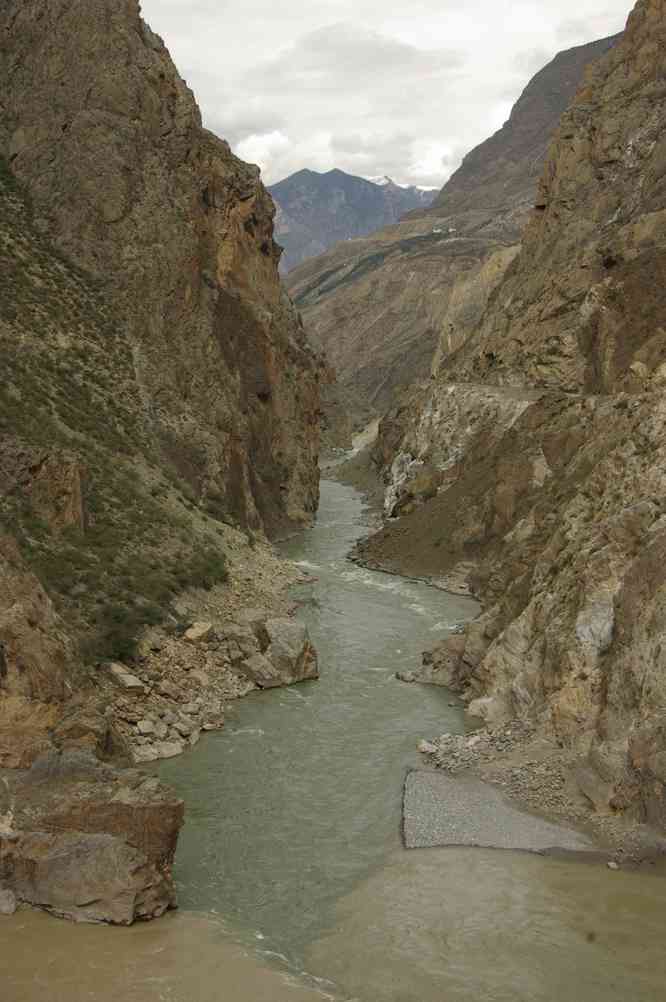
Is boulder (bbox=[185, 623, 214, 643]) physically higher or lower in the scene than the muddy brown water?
higher

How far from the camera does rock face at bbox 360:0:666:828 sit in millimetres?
19438

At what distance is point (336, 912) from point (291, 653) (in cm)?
1140

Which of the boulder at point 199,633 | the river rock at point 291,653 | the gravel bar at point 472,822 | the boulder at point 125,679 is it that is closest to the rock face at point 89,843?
the gravel bar at point 472,822

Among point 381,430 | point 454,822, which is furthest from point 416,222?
point 454,822

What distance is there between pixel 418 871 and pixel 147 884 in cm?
454

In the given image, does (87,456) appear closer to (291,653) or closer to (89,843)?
(291,653)

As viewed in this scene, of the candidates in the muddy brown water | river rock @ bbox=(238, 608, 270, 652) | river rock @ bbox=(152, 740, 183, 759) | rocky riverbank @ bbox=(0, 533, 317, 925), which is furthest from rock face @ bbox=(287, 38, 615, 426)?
the muddy brown water

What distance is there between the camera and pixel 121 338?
3831 centimetres

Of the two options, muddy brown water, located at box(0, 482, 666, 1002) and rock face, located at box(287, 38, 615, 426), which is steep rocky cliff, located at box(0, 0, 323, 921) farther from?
rock face, located at box(287, 38, 615, 426)

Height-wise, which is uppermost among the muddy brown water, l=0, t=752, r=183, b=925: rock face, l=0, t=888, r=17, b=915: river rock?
l=0, t=752, r=183, b=925: rock face

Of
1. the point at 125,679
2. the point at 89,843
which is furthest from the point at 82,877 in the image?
the point at 125,679

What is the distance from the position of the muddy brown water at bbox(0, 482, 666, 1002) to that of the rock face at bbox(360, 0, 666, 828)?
8.95 feet

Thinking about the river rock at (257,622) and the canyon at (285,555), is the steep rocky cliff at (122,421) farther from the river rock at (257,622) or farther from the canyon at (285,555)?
the river rock at (257,622)

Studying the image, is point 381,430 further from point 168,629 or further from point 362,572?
point 168,629
